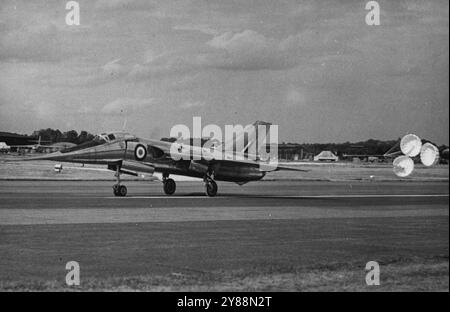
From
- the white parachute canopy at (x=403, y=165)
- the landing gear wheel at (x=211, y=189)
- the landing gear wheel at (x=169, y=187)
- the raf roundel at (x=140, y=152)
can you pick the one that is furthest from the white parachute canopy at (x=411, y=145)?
the landing gear wheel at (x=169, y=187)

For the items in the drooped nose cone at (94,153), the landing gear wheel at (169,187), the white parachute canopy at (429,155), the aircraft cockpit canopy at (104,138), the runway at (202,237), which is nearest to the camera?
the runway at (202,237)

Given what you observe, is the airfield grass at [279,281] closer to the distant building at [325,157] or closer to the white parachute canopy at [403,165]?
the white parachute canopy at [403,165]

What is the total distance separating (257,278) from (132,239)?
4.92 metres

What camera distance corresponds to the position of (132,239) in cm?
1388

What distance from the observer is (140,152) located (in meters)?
31.3

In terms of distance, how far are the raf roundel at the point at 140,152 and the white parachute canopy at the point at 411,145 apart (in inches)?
796

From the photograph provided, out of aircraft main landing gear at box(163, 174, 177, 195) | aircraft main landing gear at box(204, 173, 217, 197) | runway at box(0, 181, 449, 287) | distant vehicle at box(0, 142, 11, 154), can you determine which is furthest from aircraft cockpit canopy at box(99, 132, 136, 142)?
distant vehicle at box(0, 142, 11, 154)

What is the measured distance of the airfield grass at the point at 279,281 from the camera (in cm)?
874

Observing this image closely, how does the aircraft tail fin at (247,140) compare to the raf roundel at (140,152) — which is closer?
the raf roundel at (140,152)

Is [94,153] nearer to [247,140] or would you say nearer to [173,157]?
[173,157]

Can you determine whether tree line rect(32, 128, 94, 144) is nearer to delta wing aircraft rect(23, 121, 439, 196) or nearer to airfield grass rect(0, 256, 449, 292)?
Answer: delta wing aircraft rect(23, 121, 439, 196)
